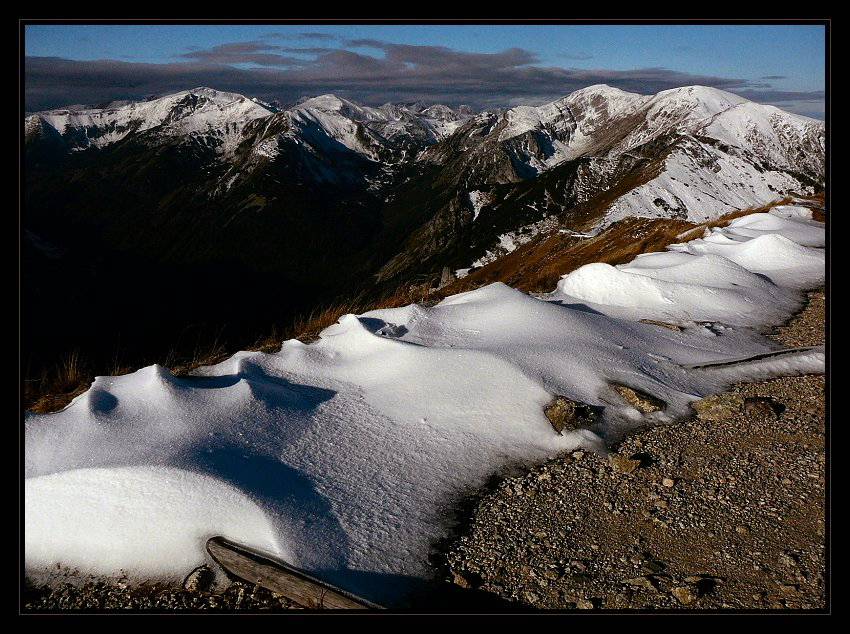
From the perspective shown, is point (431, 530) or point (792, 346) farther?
point (792, 346)

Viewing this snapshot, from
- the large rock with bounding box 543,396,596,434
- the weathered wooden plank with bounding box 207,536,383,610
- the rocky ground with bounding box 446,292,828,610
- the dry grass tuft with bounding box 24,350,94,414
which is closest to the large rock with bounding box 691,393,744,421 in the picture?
the rocky ground with bounding box 446,292,828,610

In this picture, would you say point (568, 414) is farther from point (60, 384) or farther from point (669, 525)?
point (60, 384)

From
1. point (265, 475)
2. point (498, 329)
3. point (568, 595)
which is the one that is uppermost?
point (498, 329)

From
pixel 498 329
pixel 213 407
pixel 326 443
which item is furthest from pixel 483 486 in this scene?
pixel 498 329

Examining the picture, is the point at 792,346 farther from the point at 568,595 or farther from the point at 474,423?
the point at 568,595

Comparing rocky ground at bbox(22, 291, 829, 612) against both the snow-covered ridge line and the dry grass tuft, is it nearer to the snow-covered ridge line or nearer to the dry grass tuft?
the snow-covered ridge line

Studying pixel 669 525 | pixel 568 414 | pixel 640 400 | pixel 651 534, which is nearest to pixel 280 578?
pixel 651 534
